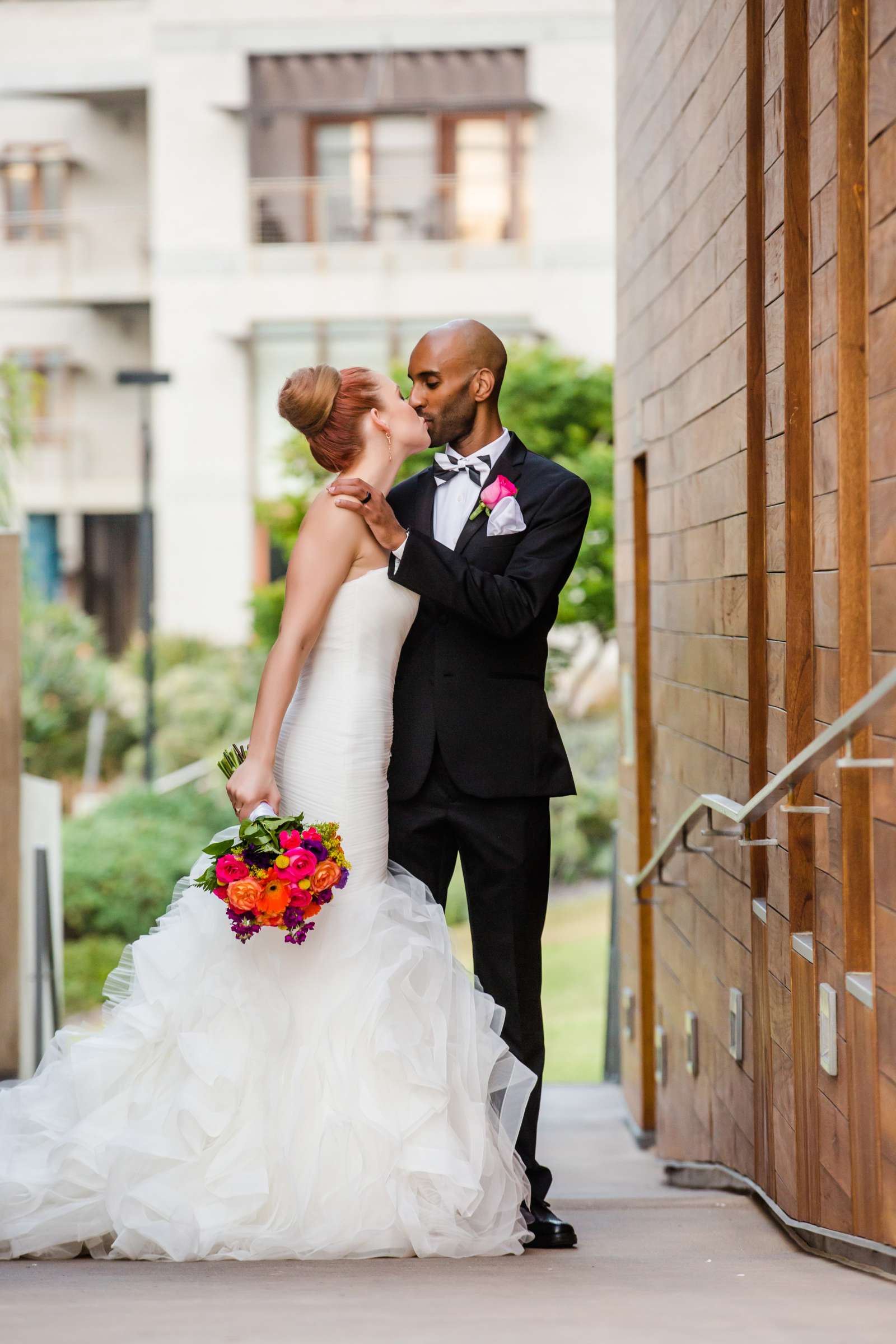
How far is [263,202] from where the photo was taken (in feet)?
58.3

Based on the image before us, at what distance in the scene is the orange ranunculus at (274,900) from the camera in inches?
112

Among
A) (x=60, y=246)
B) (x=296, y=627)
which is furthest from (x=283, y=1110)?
(x=60, y=246)

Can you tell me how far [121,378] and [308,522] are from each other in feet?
30.6

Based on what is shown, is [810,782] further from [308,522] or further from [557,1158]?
[557,1158]

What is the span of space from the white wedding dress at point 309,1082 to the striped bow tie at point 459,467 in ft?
0.99

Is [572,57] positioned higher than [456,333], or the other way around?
[572,57]

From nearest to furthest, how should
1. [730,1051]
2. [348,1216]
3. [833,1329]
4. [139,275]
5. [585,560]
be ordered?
1. [833,1329]
2. [348,1216]
3. [730,1051]
4. [585,560]
5. [139,275]

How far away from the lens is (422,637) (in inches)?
129

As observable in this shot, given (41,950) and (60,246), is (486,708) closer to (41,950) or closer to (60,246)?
(41,950)

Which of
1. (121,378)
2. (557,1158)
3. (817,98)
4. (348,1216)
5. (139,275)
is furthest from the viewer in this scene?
(139,275)

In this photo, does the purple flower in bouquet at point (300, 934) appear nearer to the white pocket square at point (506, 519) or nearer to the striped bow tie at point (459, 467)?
the white pocket square at point (506, 519)

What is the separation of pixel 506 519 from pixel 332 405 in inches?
16.5

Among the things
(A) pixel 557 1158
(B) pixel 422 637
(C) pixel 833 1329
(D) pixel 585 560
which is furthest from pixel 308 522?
(D) pixel 585 560

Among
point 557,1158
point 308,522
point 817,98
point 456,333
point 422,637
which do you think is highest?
point 817,98
